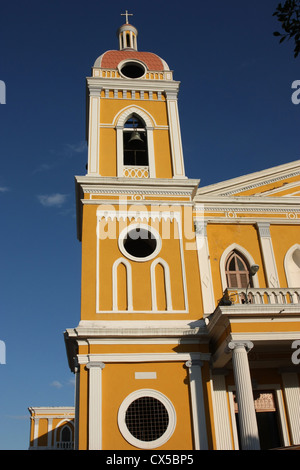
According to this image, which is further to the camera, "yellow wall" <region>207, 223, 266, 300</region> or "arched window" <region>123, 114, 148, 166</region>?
"arched window" <region>123, 114, 148, 166</region>

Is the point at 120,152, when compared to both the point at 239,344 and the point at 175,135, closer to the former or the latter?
the point at 175,135

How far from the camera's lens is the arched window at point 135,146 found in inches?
704

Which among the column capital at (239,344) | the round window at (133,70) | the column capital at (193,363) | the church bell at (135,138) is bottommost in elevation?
the column capital at (239,344)

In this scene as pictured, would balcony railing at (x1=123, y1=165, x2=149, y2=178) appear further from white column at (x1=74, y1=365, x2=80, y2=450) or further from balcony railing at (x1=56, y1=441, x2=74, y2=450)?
balcony railing at (x1=56, y1=441, x2=74, y2=450)

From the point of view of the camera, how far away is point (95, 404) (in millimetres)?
13125

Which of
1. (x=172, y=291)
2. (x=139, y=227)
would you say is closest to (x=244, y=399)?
(x=172, y=291)

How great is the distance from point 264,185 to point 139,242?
4.96m

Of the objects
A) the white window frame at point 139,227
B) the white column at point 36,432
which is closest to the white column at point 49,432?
the white column at point 36,432

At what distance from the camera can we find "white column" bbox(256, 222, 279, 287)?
15.9 m

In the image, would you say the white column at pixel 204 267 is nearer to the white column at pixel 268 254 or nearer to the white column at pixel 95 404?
the white column at pixel 268 254

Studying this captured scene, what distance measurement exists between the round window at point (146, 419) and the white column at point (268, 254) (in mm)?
4952

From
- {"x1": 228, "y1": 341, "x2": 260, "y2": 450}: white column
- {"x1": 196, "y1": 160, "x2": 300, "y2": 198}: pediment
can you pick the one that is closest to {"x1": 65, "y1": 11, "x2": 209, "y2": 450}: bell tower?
{"x1": 196, "y1": 160, "x2": 300, "y2": 198}: pediment

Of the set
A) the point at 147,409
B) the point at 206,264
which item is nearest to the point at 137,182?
the point at 206,264

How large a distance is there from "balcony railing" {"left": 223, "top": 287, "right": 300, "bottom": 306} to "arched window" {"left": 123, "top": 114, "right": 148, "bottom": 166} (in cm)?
622
